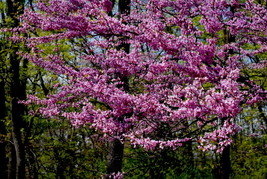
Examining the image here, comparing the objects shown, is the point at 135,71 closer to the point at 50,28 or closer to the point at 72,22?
the point at 72,22

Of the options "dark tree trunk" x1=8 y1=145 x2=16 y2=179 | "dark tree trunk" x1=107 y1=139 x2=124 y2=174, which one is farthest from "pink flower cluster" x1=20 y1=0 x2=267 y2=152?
"dark tree trunk" x1=8 y1=145 x2=16 y2=179

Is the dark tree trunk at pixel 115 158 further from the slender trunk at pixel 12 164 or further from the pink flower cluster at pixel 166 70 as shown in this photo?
the slender trunk at pixel 12 164

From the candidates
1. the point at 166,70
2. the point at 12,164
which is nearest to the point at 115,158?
the point at 12,164

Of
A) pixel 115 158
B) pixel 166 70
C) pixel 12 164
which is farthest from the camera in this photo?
pixel 115 158

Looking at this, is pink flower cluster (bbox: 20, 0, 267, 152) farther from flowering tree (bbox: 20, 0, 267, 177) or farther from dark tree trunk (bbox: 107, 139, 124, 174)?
dark tree trunk (bbox: 107, 139, 124, 174)

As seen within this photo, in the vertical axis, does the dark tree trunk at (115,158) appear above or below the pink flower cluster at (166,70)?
below

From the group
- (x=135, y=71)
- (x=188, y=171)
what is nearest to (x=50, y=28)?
(x=135, y=71)

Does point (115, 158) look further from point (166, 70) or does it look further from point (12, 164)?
point (166, 70)

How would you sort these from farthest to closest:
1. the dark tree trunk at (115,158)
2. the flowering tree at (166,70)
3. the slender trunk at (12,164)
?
1. the dark tree trunk at (115,158)
2. the slender trunk at (12,164)
3. the flowering tree at (166,70)

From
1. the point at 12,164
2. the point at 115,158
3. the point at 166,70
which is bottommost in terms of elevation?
the point at 12,164

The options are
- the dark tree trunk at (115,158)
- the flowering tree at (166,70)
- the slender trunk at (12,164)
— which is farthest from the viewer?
the dark tree trunk at (115,158)

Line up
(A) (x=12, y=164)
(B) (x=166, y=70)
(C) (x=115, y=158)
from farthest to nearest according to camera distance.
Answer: (C) (x=115, y=158) < (A) (x=12, y=164) < (B) (x=166, y=70)

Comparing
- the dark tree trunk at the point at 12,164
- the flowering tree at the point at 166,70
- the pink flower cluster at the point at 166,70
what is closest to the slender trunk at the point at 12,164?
the dark tree trunk at the point at 12,164

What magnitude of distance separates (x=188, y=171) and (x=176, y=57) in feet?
21.6
